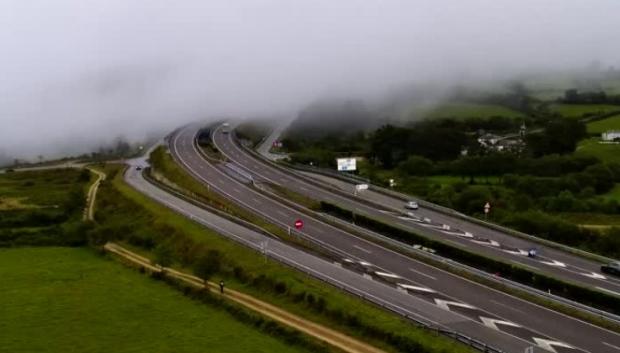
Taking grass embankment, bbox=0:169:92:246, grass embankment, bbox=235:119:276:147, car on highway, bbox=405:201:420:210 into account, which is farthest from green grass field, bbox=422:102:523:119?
car on highway, bbox=405:201:420:210

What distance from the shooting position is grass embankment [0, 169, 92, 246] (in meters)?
86.0

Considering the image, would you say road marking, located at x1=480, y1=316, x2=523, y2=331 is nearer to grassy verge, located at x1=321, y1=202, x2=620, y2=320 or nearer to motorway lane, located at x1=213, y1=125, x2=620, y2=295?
grassy verge, located at x1=321, y1=202, x2=620, y2=320

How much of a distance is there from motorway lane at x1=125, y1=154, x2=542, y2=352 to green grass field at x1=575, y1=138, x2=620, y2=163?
6219cm

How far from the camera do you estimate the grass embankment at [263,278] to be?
4594 centimetres

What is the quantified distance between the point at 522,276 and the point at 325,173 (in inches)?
2200

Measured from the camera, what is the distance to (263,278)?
196 feet

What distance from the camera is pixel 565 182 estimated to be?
9431cm

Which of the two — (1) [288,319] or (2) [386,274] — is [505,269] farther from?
(1) [288,319]

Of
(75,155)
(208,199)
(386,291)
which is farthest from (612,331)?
(75,155)

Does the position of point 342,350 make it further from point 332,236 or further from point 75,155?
point 75,155

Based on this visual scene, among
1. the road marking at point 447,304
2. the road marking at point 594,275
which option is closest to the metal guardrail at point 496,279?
the road marking at point 447,304

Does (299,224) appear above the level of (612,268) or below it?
below

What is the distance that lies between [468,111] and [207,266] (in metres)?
135

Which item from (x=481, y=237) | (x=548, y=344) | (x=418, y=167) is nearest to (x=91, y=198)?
(x=418, y=167)
